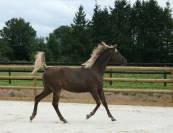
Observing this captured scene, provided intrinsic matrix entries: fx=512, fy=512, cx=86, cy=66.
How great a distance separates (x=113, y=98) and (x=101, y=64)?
19.5ft

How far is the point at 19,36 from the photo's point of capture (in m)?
68.4

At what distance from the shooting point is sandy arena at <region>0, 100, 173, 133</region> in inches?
382

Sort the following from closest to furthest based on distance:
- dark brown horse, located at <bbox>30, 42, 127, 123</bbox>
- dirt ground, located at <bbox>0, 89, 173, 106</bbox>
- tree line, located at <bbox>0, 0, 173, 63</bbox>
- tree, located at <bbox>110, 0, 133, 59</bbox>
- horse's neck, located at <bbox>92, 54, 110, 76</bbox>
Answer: dark brown horse, located at <bbox>30, 42, 127, 123</bbox> → horse's neck, located at <bbox>92, 54, 110, 76</bbox> → dirt ground, located at <bbox>0, 89, 173, 106</bbox> → tree line, located at <bbox>0, 0, 173, 63</bbox> → tree, located at <bbox>110, 0, 133, 59</bbox>

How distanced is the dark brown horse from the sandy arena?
1.28ft

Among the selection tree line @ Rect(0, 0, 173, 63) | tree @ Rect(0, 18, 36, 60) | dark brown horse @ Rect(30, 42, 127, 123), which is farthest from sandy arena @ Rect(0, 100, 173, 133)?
tree @ Rect(0, 18, 36, 60)

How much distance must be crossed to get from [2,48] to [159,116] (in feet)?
158

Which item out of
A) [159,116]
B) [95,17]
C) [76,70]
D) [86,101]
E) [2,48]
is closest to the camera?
[76,70]

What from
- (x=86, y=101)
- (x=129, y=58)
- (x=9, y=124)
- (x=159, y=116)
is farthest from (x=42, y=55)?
(x=129, y=58)

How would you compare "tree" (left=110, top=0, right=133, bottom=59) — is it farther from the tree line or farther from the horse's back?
the horse's back

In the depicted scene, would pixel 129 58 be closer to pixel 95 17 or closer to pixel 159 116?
pixel 95 17

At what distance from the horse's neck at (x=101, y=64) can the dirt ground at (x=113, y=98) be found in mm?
4346

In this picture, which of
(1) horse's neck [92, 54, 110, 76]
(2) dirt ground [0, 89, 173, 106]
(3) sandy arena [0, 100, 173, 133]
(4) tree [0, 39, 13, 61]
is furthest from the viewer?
(4) tree [0, 39, 13, 61]

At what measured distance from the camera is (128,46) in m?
48.9

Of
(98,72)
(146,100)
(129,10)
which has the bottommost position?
(146,100)
